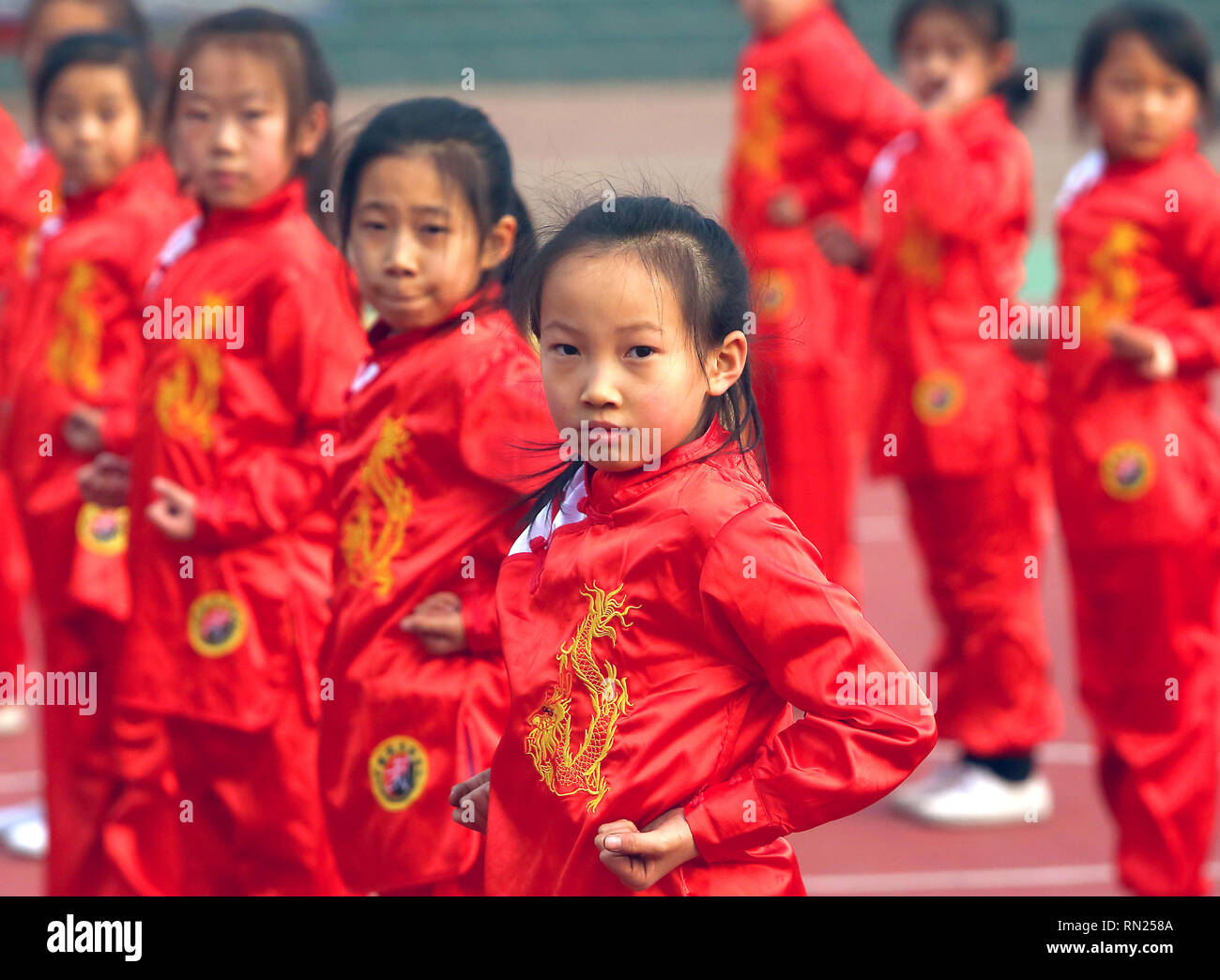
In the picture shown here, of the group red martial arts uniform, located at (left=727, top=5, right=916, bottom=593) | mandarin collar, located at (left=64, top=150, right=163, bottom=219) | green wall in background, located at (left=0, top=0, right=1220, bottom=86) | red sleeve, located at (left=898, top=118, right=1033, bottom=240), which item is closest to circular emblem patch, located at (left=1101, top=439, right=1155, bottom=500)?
red sleeve, located at (left=898, top=118, right=1033, bottom=240)

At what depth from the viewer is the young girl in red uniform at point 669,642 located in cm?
210

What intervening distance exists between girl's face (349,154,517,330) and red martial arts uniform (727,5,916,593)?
3236 mm

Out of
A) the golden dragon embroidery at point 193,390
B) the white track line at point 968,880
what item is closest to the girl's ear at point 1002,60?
the white track line at point 968,880

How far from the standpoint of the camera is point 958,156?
5.21 metres

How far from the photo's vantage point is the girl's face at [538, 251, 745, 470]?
2.16 metres

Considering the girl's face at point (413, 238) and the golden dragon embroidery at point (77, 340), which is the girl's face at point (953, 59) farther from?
the girl's face at point (413, 238)

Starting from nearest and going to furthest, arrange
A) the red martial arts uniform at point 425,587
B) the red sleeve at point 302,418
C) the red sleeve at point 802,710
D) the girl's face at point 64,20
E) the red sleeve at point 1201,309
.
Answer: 1. the red sleeve at point 802,710
2. the red martial arts uniform at point 425,587
3. the red sleeve at point 302,418
4. the red sleeve at point 1201,309
5. the girl's face at point 64,20

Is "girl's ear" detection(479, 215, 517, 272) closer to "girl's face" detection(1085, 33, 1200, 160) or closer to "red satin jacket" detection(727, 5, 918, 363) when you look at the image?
"girl's face" detection(1085, 33, 1200, 160)

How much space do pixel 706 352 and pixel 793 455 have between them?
411cm

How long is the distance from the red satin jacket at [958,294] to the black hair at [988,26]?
0.17 meters

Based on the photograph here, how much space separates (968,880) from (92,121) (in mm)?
2729

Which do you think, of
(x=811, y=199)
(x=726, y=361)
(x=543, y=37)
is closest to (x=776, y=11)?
(x=811, y=199)

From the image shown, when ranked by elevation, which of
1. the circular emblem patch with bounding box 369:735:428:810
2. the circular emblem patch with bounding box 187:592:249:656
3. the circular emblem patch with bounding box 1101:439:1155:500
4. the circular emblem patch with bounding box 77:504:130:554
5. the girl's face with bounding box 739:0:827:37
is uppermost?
the girl's face with bounding box 739:0:827:37

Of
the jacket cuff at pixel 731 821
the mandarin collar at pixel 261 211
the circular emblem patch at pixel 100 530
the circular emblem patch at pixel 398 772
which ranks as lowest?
the circular emblem patch at pixel 398 772
